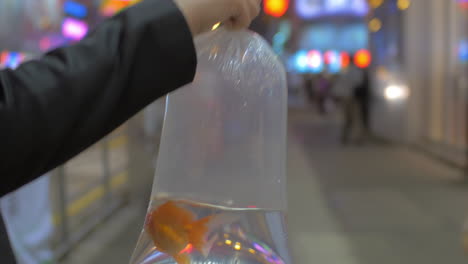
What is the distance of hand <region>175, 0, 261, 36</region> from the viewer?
2.11 feet

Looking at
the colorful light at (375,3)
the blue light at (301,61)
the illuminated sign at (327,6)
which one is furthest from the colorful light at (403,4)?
the blue light at (301,61)

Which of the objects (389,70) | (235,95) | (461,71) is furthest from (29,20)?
(389,70)

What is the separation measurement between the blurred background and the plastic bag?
1.21 ft

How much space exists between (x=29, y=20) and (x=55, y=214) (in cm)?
216

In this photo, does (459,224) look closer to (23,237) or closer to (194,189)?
(23,237)

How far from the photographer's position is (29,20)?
470 cm

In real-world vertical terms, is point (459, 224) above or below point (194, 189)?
below

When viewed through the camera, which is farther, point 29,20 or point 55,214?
point 29,20

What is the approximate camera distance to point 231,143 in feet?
3.30

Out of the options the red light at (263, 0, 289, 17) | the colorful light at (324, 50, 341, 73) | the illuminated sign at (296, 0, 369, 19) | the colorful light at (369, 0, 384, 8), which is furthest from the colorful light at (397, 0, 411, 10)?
the colorful light at (324, 50, 341, 73)

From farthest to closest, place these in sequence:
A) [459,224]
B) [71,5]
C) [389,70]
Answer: [389,70]
[71,5]
[459,224]

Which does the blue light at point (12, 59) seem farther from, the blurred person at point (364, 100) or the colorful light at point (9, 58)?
the blurred person at point (364, 100)

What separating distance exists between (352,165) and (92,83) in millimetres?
6766

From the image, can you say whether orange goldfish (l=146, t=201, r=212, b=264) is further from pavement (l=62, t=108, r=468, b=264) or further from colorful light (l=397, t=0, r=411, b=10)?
colorful light (l=397, t=0, r=411, b=10)
